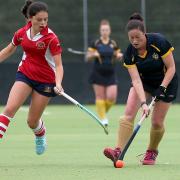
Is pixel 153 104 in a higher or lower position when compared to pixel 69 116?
higher

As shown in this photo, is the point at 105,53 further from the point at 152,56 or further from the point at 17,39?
the point at 152,56

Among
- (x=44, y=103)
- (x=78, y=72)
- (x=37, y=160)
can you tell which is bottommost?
(x=78, y=72)

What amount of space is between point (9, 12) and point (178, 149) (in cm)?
1393

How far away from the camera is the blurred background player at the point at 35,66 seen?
30.9ft

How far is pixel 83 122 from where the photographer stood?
660 inches

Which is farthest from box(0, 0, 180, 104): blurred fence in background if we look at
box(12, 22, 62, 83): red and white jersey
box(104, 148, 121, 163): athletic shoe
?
box(104, 148, 121, 163): athletic shoe

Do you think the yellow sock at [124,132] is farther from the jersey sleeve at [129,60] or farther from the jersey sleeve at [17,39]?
the jersey sleeve at [17,39]

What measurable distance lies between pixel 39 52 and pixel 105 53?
312 inches

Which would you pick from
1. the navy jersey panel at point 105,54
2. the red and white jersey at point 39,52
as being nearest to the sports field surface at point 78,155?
the red and white jersey at point 39,52

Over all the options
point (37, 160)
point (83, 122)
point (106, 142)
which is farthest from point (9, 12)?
point (37, 160)

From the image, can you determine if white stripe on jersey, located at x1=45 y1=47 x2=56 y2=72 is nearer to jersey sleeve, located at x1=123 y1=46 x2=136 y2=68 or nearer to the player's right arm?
the player's right arm

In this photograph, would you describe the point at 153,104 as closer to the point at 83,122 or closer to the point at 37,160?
the point at 37,160

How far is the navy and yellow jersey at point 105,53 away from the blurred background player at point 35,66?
290 inches

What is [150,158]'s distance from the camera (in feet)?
31.6
